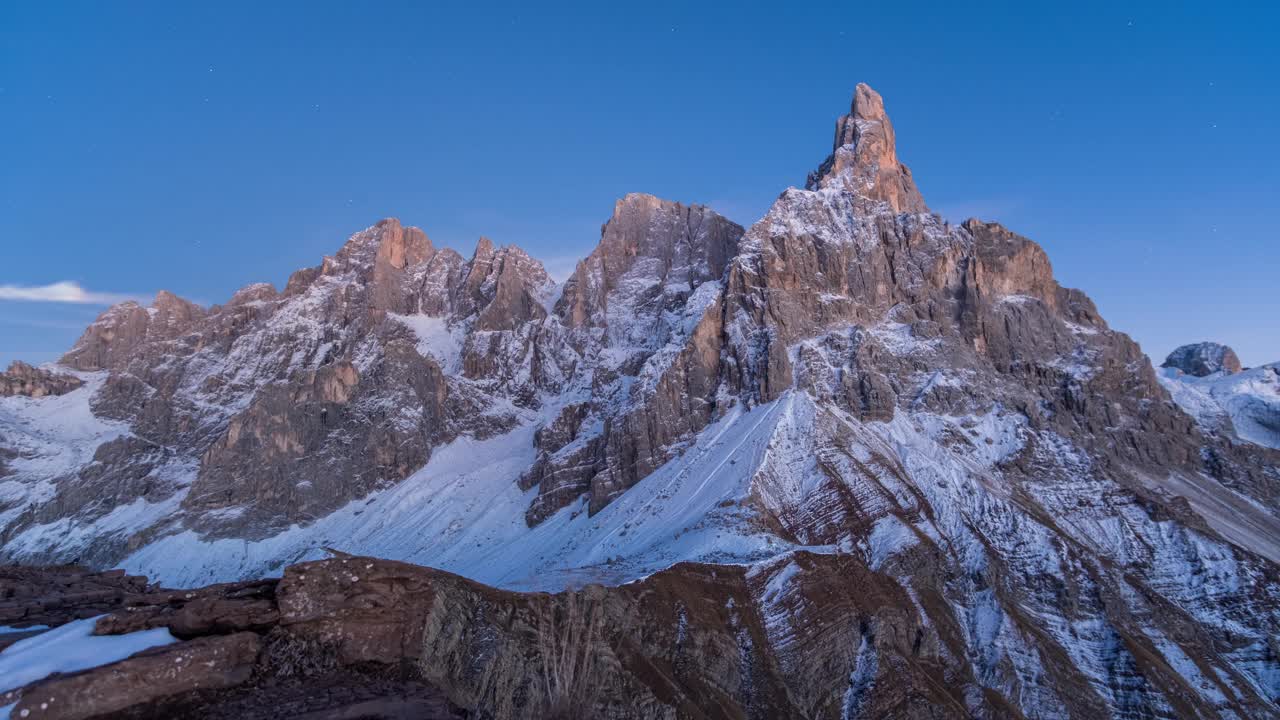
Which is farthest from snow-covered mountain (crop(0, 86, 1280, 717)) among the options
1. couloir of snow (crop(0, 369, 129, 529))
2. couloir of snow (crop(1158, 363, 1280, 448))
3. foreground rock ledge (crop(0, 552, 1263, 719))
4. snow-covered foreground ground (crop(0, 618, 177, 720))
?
snow-covered foreground ground (crop(0, 618, 177, 720))

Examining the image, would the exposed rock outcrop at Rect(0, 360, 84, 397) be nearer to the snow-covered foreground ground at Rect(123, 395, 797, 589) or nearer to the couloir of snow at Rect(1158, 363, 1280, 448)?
the snow-covered foreground ground at Rect(123, 395, 797, 589)

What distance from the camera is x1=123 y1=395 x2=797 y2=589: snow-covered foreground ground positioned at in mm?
83625

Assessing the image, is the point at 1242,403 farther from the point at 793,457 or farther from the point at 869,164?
the point at 793,457

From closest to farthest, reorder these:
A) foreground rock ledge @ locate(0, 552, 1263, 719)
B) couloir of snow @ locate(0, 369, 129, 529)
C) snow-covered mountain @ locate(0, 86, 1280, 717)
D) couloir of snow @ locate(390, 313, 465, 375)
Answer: foreground rock ledge @ locate(0, 552, 1263, 719) < snow-covered mountain @ locate(0, 86, 1280, 717) < couloir of snow @ locate(0, 369, 129, 529) < couloir of snow @ locate(390, 313, 465, 375)

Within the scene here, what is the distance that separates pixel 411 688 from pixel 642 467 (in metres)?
105

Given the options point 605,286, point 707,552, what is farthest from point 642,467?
point 605,286

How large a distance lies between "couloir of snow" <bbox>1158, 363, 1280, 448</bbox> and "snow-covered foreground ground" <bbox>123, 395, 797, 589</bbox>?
83959 millimetres

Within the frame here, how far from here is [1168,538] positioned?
286 feet

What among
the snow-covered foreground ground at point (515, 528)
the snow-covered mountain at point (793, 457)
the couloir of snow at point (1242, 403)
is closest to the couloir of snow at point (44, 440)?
the snow-covered mountain at point (793, 457)

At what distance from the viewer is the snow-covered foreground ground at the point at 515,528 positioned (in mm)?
83625

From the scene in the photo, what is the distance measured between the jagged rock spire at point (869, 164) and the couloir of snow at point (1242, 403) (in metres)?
58.5

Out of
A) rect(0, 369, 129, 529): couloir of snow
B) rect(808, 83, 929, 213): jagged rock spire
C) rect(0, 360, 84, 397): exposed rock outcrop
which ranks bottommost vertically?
rect(0, 369, 129, 529): couloir of snow

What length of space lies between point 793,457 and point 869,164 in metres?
84.8

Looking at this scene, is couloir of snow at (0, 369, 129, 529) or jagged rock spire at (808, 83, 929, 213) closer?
jagged rock spire at (808, 83, 929, 213)
